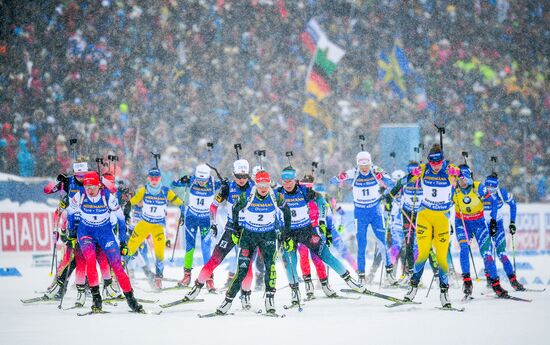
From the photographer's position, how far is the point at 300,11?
85.5ft

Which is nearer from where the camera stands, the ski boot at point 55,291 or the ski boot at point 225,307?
the ski boot at point 225,307

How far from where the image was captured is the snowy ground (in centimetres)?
766

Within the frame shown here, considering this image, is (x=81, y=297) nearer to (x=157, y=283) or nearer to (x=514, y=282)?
(x=157, y=283)

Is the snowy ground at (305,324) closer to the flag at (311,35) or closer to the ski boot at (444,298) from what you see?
the ski boot at (444,298)

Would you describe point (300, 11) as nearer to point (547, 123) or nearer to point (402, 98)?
point (402, 98)

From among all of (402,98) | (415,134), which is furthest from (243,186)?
(402,98)

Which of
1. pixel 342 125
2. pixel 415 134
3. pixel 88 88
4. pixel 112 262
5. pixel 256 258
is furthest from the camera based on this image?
pixel 342 125

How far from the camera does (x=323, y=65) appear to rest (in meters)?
25.2

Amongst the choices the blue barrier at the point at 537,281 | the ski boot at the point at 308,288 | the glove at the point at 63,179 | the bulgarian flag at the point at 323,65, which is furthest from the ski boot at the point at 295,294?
the bulgarian flag at the point at 323,65

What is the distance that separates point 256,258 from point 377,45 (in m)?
Result: 14.9

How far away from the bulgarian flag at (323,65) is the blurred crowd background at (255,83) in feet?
0.79

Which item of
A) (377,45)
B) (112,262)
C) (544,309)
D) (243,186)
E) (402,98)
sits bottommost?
(544,309)

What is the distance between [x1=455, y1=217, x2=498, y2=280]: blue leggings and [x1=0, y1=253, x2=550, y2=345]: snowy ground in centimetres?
59

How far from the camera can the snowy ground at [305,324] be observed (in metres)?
7.66
